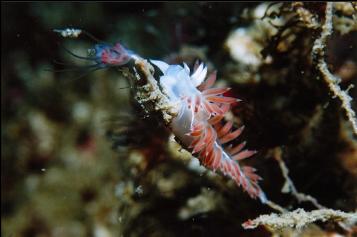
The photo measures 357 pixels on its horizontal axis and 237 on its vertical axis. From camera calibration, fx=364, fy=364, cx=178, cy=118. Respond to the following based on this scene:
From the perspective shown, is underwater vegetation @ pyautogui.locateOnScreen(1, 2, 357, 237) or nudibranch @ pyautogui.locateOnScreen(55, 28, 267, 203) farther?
underwater vegetation @ pyautogui.locateOnScreen(1, 2, 357, 237)

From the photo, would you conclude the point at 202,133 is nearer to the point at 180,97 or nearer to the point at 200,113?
the point at 200,113

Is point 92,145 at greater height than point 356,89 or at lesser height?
lesser

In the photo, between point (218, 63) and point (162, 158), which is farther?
point (218, 63)

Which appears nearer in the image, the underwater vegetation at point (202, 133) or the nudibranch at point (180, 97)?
the nudibranch at point (180, 97)

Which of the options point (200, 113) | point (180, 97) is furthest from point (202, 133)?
point (180, 97)

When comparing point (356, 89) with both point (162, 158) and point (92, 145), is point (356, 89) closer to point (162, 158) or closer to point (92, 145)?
point (162, 158)

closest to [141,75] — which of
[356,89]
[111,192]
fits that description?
[356,89]
